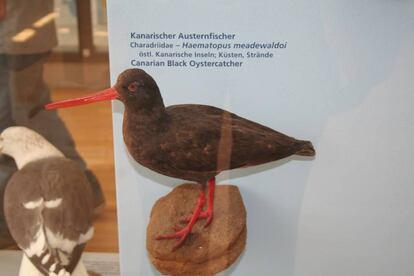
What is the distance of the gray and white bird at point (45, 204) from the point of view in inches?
46.0

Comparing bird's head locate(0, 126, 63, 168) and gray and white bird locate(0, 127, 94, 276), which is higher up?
bird's head locate(0, 126, 63, 168)

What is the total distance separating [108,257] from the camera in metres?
1.27

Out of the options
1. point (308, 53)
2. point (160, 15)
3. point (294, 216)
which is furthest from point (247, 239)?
point (160, 15)

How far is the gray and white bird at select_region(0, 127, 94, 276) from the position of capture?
1168 millimetres

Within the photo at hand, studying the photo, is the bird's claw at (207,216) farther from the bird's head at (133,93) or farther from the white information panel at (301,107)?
the bird's head at (133,93)

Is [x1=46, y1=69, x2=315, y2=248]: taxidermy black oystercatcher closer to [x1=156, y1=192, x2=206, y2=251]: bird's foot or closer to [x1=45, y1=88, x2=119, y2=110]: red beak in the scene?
[x1=45, y1=88, x2=119, y2=110]: red beak

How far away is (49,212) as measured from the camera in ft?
3.82

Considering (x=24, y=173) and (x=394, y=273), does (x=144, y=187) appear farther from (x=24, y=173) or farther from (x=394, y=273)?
(x=394, y=273)

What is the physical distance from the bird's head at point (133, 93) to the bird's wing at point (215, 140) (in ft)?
0.18

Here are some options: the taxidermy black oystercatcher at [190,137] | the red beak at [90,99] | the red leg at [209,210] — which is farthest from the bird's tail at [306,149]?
the red beak at [90,99]

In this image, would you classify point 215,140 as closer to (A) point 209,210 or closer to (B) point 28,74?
(A) point 209,210

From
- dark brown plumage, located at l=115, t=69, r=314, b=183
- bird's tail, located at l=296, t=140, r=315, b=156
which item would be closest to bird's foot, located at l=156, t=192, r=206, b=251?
dark brown plumage, located at l=115, t=69, r=314, b=183

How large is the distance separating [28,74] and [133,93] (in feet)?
0.85

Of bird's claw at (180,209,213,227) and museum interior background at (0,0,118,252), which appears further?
bird's claw at (180,209,213,227)
